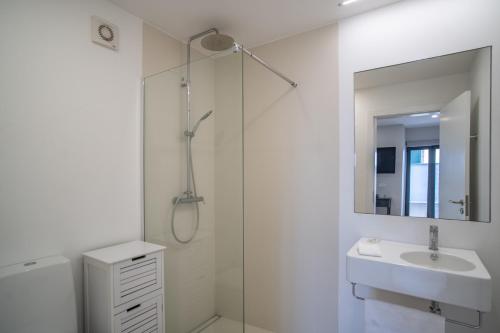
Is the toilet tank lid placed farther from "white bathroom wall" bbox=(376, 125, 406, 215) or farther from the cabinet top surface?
"white bathroom wall" bbox=(376, 125, 406, 215)

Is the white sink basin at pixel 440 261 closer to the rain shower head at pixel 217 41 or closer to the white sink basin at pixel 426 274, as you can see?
→ the white sink basin at pixel 426 274

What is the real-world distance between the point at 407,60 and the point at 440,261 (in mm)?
1381

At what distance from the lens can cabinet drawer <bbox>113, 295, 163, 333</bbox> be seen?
1.60m

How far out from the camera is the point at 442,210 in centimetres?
180

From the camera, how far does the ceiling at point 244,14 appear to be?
1931mm

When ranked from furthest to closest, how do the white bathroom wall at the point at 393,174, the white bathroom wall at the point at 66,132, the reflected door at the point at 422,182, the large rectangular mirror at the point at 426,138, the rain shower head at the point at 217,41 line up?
the rain shower head at the point at 217,41, the white bathroom wall at the point at 393,174, the reflected door at the point at 422,182, the large rectangular mirror at the point at 426,138, the white bathroom wall at the point at 66,132

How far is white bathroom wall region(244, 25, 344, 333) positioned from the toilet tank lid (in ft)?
5.00

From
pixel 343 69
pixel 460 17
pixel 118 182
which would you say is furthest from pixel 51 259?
pixel 460 17

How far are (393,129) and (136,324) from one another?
2.20 meters

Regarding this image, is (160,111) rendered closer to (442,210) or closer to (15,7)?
(15,7)

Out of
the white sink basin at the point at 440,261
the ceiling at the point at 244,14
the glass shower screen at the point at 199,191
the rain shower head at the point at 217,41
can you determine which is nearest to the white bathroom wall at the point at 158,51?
the ceiling at the point at 244,14

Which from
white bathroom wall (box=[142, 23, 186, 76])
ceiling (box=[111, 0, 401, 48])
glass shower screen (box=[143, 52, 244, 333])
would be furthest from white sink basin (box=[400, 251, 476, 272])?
white bathroom wall (box=[142, 23, 186, 76])

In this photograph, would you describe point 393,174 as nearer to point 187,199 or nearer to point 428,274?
point 428,274

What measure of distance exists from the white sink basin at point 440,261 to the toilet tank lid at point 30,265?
210 centimetres
